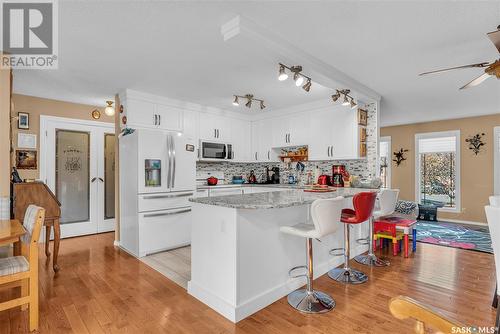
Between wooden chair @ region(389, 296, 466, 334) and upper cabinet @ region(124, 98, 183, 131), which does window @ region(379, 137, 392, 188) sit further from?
wooden chair @ region(389, 296, 466, 334)

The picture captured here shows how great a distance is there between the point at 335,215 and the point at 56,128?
491cm

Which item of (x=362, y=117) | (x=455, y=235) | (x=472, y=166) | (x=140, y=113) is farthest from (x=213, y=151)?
(x=472, y=166)

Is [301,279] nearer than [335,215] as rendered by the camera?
No

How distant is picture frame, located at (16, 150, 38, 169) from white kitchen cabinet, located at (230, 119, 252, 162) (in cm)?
348

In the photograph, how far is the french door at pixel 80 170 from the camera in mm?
4621

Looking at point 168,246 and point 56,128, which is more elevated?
point 56,128

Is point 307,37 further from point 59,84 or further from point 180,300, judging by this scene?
point 59,84

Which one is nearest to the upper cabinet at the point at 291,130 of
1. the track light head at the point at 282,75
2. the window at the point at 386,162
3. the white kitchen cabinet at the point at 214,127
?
the white kitchen cabinet at the point at 214,127

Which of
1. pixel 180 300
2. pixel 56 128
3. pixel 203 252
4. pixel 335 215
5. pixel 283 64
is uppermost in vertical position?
pixel 283 64

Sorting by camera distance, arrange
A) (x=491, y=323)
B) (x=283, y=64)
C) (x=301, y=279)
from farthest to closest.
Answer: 1. (x=283, y=64)
2. (x=301, y=279)
3. (x=491, y=323)

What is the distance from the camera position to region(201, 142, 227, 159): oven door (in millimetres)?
5123

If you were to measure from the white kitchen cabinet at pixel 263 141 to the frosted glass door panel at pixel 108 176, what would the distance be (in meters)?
2.93

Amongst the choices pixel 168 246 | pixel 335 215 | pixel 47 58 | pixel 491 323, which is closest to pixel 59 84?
pixel 47 58

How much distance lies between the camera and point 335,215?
7.67 feet
